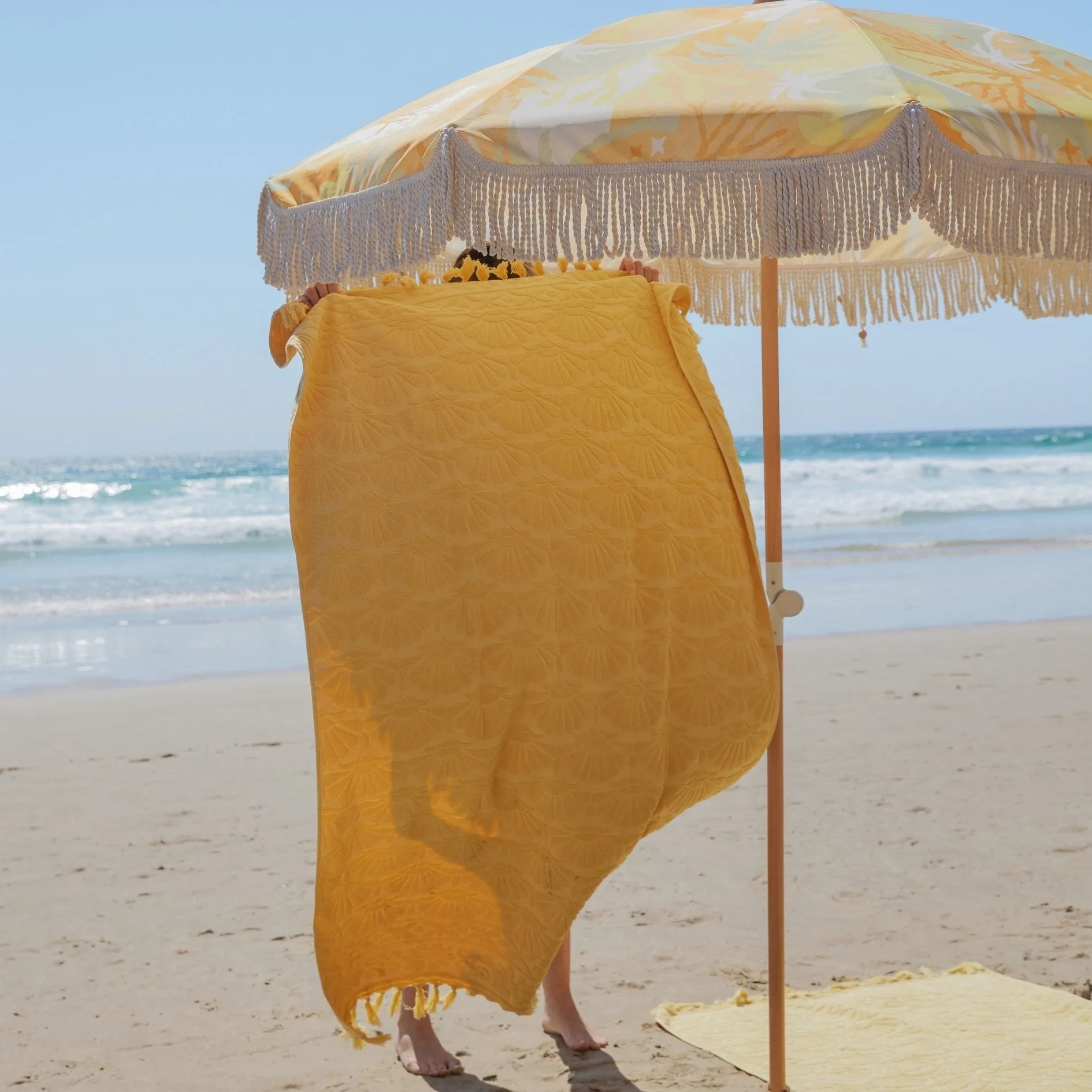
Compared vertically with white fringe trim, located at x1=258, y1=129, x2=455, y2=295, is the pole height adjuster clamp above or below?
below

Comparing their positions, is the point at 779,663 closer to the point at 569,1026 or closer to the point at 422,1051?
the point at 569,1026

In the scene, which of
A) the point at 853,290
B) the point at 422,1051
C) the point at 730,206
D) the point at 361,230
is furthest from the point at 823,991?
the point at 361,230

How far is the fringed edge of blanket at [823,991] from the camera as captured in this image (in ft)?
11.2

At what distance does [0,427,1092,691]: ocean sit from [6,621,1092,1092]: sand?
2.88 metres

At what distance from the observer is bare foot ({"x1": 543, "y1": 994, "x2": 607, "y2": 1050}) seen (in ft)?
10.5

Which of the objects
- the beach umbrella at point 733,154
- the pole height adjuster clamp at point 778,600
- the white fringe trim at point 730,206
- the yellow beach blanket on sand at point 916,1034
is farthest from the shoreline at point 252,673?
the white fringe trim at point 730,206

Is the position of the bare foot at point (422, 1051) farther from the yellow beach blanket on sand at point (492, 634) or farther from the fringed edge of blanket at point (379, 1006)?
the yellow beach blanket on sand at point (492, 634)

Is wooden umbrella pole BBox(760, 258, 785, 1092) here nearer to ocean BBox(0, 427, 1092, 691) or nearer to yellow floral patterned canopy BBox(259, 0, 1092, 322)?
yellow floral patterned canopy BBox(259, 0, 1092, 322)

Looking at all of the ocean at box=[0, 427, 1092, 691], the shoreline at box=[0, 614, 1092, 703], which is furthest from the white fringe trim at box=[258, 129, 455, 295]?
the ocean at box=[0, 427, 1092, 691]

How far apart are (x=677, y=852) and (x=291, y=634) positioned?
20.5 ft

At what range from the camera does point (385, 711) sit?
2.50m

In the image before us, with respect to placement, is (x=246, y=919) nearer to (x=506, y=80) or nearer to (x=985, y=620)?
(x=506, y=80)

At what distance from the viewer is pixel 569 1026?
3.21 meters

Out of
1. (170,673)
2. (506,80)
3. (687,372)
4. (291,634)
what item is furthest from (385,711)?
(291,634)
